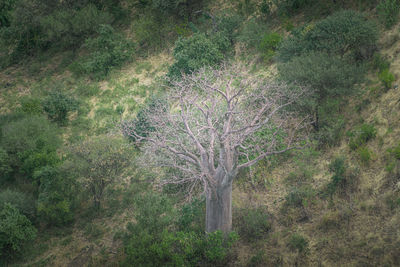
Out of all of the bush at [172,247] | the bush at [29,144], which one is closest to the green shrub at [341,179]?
the bush at [172,247]

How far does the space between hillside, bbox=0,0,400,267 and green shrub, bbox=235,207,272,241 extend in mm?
40

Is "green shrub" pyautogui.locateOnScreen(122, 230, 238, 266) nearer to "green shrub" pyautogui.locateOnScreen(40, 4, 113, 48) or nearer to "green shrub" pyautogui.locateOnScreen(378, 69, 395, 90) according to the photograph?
"green shrub" pyautogui.locateOnScreen(378, 69, 395, 90)

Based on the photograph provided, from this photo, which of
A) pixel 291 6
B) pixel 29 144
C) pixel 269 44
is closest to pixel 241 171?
pixel 269 44

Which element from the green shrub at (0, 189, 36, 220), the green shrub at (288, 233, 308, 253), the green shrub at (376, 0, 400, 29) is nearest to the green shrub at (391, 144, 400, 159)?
the green shrub at (288, 233, 308, 253)

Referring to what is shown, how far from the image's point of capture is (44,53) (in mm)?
30281

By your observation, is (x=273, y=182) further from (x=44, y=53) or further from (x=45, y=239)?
(x=44, y=53)

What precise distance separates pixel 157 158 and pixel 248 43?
12.6 meters

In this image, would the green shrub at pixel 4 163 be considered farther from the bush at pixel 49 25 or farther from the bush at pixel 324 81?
the bush at pixel 324 81

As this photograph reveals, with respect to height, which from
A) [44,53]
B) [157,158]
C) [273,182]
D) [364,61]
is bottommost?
[273,182]

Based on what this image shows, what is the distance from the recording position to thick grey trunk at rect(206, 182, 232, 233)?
1052 centimetres

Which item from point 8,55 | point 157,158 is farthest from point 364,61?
point 8,55

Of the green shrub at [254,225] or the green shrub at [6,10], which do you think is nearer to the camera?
the green shrub at [254,225]

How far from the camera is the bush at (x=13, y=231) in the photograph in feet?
43.3

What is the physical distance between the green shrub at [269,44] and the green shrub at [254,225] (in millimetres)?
10786
